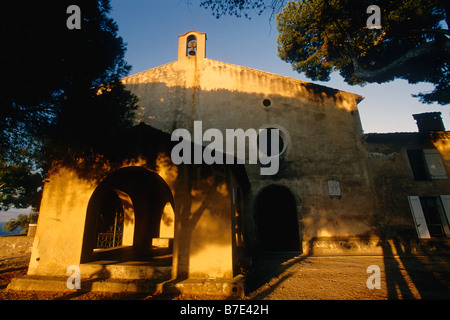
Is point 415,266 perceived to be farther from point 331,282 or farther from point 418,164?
point 418,164

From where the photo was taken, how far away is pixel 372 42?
8.32 meters

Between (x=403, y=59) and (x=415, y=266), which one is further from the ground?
(x=403, y=59)

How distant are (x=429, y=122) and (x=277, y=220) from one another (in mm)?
9699

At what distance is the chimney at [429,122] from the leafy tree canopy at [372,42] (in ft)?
3.47

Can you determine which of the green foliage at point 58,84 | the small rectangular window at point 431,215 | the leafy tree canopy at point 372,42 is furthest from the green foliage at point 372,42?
the green foliage at point 58,84

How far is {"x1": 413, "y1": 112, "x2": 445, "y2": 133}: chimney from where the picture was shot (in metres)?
10.9

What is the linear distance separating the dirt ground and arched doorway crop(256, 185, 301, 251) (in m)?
2.78

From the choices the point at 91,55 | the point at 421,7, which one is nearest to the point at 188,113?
the point at 91,55

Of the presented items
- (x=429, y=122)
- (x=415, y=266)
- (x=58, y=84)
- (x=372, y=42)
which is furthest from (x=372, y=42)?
(x=58, y=84)

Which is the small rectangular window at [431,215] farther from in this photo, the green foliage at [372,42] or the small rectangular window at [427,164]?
the green foliage at [372,42]

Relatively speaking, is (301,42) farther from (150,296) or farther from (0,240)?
(0,240)

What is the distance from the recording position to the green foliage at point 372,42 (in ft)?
24.6

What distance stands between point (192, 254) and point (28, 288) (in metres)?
3.73

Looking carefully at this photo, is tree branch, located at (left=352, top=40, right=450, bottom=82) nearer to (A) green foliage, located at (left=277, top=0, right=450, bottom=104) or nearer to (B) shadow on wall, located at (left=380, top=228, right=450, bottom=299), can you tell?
(A) green foliage, located at (left=277, top=0, right=450, bottom=104)
